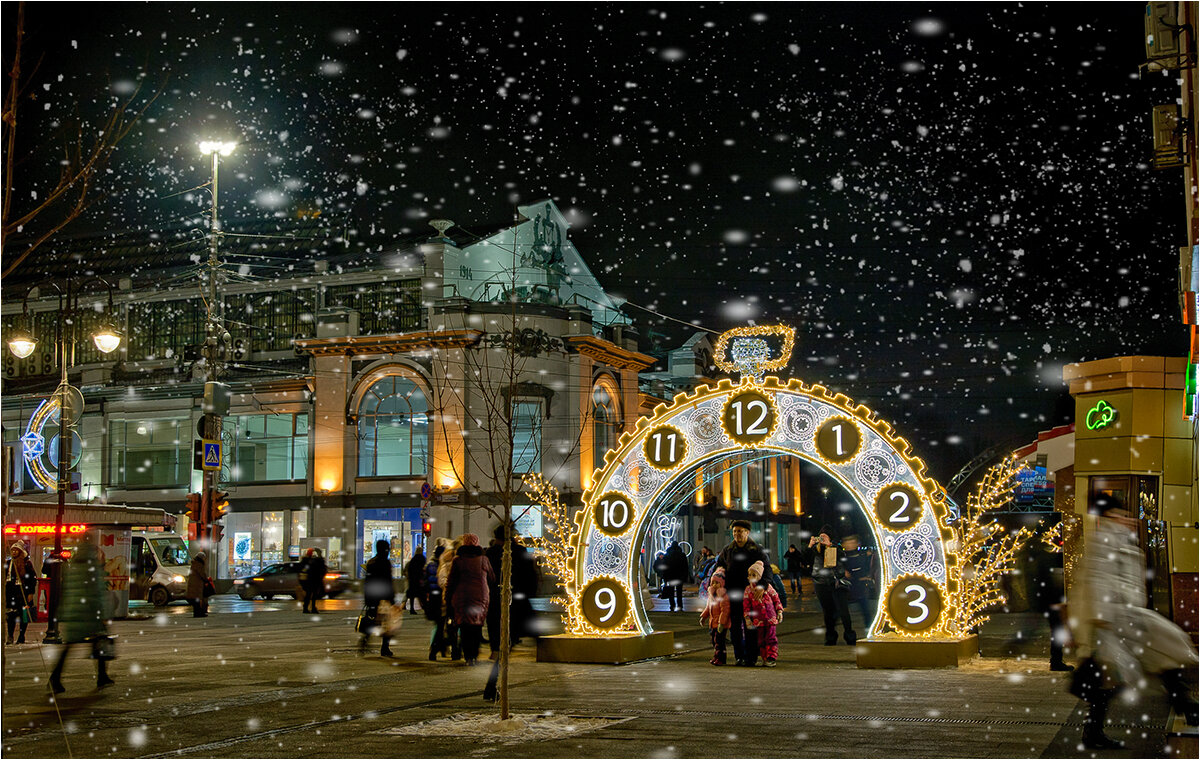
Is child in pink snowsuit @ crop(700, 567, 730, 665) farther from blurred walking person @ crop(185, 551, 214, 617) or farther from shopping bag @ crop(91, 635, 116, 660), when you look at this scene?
blurred walking person @ crop(185, 551, 214, 617)

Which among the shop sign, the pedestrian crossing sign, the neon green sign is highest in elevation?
the neon green sign

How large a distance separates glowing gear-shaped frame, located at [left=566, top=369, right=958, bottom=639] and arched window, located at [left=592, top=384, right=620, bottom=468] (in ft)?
107

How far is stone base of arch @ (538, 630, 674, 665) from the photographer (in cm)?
1555

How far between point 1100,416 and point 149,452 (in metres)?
39.5

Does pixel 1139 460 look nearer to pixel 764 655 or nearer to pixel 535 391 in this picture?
pixel 764 655

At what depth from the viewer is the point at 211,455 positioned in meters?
28.1

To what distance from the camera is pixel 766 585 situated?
15398mm

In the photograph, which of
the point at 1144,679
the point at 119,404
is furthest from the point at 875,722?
the point at 119,404

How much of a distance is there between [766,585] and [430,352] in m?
33.1

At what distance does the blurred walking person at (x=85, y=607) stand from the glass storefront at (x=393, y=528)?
33690 mm

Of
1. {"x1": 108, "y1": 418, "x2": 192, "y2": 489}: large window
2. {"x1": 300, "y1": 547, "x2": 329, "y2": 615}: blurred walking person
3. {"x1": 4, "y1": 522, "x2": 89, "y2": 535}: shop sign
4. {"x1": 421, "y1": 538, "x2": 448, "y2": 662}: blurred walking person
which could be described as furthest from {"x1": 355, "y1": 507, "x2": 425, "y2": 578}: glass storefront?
{"x1": 421, "y1": 538, "x2": 448, "y2": 662}: blurred walking person

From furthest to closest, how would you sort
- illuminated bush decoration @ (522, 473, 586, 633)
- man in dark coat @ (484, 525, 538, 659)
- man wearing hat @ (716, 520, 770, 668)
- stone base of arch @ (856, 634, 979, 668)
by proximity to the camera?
man in dark coat @ (484, 525, 538, 659) → illuminated bush decoration @ (522, 473, 586, 633) → man wearing hat @ (716, 520, 770, 668) → stone base of arch @ (856, 634, 979, 668)

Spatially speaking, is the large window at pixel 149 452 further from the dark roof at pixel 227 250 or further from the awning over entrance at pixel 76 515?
the awning over entrance at pixel 76 515

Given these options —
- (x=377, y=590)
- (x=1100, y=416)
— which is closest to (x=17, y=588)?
(x=377, y=590)
